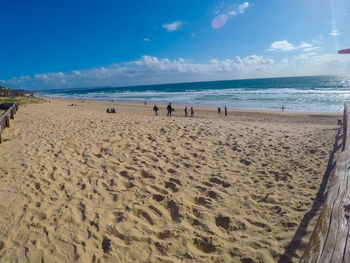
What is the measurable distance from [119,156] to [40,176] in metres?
1.97

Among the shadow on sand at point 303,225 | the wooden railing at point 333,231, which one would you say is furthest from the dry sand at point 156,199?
the wooden railing at point 333,231

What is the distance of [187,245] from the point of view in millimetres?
2865

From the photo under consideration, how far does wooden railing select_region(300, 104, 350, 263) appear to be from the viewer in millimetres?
1231

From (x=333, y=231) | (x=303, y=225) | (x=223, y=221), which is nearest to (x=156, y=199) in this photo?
(x=223, y=221)

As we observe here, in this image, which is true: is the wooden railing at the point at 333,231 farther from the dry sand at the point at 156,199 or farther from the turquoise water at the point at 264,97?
the turquoise water at the point at 264,97

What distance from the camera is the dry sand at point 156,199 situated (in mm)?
2783

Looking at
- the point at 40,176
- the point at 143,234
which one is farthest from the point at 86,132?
the point at 143,234

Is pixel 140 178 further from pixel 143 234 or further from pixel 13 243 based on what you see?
pixel 13 243

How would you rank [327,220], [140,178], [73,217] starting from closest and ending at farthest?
[327,220] → [73,217] → [140,178]

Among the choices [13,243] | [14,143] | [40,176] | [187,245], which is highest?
[14,143]

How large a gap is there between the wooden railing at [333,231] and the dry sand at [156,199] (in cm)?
139

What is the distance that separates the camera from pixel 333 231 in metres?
1.40

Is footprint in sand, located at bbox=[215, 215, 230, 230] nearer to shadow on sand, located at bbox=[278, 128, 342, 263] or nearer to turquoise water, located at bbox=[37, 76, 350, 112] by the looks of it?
shadow on sand, located at bbox=[278, 128, 342, 263]

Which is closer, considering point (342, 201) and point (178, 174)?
point (342, 201)
